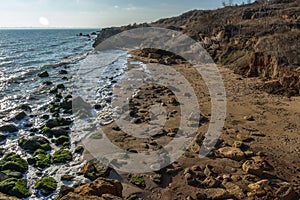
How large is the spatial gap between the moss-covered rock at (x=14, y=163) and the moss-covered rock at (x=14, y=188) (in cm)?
132

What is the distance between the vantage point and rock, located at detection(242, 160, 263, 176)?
1245 centimetres

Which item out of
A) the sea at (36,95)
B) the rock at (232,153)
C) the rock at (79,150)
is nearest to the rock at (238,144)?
the rock at (232,153)

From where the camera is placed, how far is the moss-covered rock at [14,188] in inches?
451

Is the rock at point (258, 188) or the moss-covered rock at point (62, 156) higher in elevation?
the rock at point (258, 188)

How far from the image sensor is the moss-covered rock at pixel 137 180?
12.1 meters

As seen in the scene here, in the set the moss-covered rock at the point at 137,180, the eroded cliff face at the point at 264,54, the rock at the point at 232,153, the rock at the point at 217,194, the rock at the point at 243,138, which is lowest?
the moss-covered rock at the point at 137,180

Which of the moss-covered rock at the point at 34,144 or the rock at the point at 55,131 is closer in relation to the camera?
the moss-covered rock at the point at 34,144

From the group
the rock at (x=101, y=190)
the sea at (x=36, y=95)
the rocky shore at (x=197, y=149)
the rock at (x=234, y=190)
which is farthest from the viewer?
the sea at (x=36, y=95)

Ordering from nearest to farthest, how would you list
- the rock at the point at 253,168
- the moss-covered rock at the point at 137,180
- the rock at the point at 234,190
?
the rock at the point at 234,190, the moss-covered rock at the point at 137,180, the rock at the point at 253,168

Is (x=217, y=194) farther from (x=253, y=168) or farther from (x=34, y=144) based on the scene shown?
(x=34, y=144)

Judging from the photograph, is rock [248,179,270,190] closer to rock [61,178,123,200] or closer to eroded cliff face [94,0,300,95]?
rock [61,178,123,200]

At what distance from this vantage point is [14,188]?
38.1ft

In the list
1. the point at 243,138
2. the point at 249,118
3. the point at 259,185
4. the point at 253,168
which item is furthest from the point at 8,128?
the point at 249,118

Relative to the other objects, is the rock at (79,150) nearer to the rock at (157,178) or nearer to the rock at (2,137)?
the rock at (157,178)
